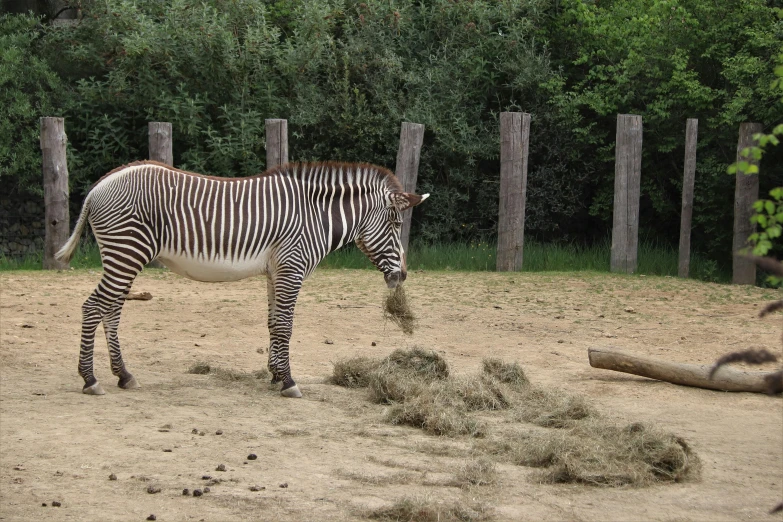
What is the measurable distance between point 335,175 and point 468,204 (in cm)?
841

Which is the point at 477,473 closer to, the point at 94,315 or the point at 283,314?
the point at 283,314

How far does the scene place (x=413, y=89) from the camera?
1625cm

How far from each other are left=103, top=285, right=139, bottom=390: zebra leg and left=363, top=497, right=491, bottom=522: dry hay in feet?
10.7

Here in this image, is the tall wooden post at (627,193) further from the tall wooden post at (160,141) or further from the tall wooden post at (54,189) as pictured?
the tall wooden post at (54,189)

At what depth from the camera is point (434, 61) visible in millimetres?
16578

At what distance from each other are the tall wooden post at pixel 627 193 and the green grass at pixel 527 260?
0.33 m

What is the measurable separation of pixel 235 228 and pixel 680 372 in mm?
3788

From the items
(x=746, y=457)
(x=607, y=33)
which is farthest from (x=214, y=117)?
(x=746, y=457)

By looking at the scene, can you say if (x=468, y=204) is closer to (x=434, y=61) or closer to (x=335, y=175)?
(x=434, y=61)

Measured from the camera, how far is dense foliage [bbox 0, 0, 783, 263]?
15430 millimetres

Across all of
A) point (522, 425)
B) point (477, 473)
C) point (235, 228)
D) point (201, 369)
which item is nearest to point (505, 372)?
point (522, 425)

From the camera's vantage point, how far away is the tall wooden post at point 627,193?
46.9ft

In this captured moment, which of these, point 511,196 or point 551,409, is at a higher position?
point 511,196

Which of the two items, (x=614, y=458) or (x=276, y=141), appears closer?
(x=614, y=458)
